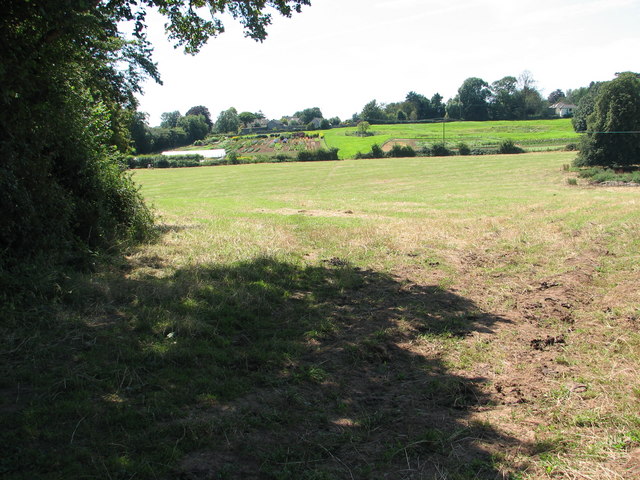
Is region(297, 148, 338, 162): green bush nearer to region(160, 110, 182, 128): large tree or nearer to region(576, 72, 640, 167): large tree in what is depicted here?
region(576, 72, 640, 167): large tree

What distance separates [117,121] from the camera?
16.2m

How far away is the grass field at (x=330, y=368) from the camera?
371 cm

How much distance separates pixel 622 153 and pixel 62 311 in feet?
150

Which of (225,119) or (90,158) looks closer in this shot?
(90,158)

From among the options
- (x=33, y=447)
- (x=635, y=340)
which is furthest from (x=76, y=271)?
(x=635, y=340)

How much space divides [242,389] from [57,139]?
662 cm

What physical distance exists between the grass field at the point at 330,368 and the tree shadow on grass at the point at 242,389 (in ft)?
0.07

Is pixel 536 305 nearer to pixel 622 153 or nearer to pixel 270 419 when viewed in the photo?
pixel 270 419

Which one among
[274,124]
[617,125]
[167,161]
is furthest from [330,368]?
[274,124]

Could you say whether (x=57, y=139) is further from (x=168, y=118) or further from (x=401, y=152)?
(x=168, y=118)

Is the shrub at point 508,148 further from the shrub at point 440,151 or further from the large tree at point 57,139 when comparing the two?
the large tree at point 57,139

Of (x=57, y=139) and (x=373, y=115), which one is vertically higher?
(x=373, y=115)

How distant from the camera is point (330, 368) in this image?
5.43 metres

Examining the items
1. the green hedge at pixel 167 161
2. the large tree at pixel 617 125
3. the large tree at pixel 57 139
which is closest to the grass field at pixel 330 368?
the large tree at pixel 57 139
